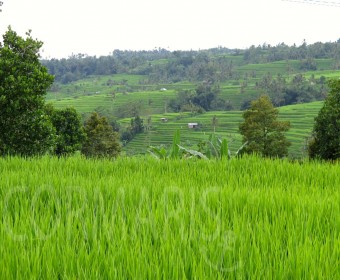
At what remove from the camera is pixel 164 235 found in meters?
2.32

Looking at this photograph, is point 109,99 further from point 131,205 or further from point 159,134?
point 131,205

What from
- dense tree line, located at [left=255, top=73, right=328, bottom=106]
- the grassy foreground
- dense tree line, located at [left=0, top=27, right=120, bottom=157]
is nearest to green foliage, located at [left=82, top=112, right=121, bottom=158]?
dense tree line, located at [left=0, top=27, right=120, bottom=157]

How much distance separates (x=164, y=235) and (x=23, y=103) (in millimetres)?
21888

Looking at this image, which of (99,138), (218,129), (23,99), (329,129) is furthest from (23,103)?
(218,129)

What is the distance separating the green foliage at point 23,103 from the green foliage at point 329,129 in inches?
1002

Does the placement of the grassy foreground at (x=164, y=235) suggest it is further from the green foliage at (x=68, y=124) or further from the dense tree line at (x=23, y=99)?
the green foliage at (x=68, y=124)

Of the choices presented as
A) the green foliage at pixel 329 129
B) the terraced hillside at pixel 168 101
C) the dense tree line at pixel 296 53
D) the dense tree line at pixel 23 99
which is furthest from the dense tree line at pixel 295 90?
the dense tree line at pixel 23 99

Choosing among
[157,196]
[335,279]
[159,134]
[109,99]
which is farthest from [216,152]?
[109,99]

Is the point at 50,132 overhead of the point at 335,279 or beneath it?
beneath

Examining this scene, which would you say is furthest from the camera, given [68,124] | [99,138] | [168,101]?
[168,101]

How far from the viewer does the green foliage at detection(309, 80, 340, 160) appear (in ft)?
129

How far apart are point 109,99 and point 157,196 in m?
139

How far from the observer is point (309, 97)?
405ft

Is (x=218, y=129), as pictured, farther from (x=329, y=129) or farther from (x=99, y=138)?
(x=329, y=129)
